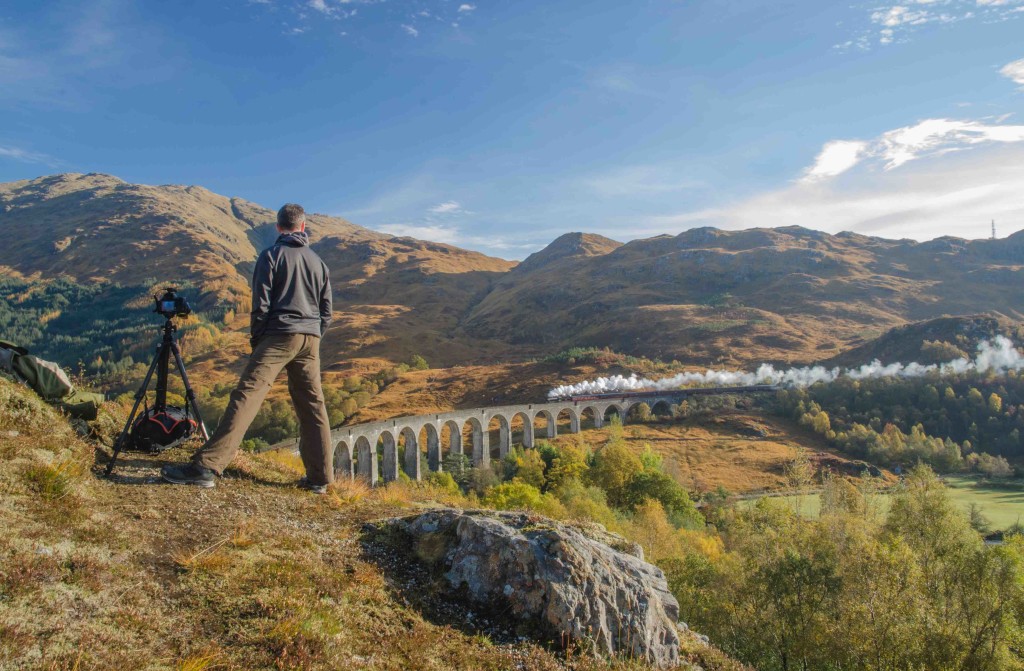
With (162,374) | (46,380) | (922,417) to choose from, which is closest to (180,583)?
(162,374)

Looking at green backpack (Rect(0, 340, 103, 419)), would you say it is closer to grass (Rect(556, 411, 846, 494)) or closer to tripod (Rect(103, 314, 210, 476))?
tripod (Rect(103, 314, 210, 476))

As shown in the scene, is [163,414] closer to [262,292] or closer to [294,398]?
[294,398]

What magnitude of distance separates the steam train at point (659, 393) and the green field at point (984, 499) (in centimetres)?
3091

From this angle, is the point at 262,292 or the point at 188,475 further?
the point at 262,292

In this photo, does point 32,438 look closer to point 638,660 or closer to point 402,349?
point 638,660

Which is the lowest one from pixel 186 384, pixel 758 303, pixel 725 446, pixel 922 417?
pixel 725 446

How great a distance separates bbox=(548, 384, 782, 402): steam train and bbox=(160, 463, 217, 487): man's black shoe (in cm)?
7568

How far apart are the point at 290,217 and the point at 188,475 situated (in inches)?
131

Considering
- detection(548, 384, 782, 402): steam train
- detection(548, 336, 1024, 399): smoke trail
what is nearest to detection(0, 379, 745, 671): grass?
detection(548, 384, 782, 402): steam train

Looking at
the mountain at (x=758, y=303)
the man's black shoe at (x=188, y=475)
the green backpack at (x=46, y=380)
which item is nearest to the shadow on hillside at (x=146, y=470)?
the man's black shoe at (x=188, y=475)

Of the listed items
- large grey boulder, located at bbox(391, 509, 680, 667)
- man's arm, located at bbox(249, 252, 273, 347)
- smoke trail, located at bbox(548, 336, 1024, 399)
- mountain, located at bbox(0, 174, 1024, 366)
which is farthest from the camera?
mountain, located at bbox(0, 174, 1024, 366)

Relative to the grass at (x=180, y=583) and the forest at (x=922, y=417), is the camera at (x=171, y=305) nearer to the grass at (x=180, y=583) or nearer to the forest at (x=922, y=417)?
the grass at (x=180, y=583)

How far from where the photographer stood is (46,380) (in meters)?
6.80

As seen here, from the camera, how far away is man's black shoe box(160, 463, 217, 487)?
19.4ft
